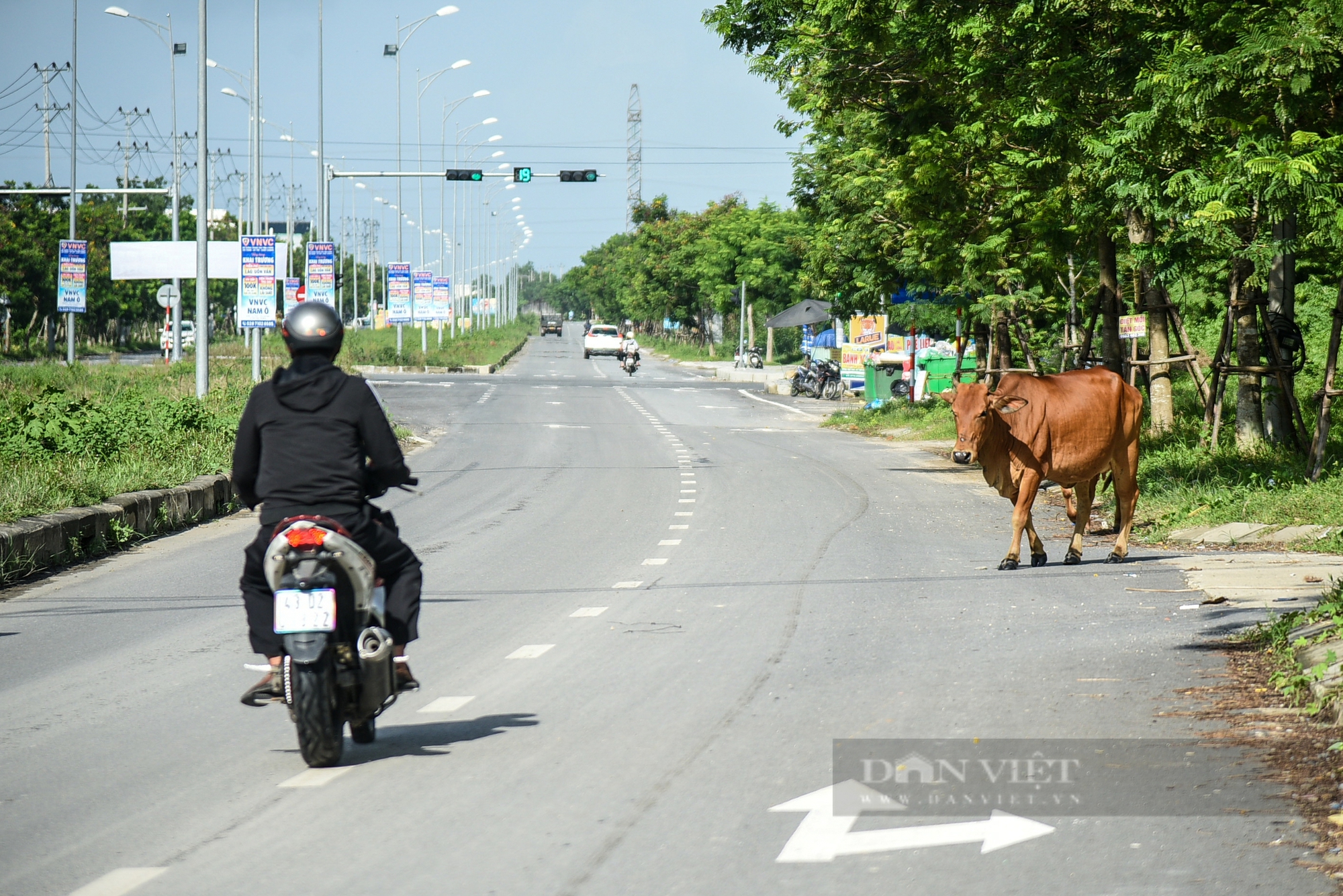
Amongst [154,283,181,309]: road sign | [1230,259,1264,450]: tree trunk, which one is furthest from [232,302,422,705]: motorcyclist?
[154,283,181,309]: road sign

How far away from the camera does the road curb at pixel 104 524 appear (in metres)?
12.4

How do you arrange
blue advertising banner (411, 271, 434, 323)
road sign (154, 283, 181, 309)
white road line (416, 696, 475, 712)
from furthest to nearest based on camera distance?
1. blue advertising banner (411, 271, 434, 323)
2. road sign (154, 283, 181, 309)
3. white road line (416, 696, 475, 712)

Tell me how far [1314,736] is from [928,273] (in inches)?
841

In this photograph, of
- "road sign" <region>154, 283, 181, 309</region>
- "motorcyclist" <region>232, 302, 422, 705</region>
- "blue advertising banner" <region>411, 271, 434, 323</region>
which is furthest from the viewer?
"blue advertising banner" <region>411, 271, 434, 323</region>

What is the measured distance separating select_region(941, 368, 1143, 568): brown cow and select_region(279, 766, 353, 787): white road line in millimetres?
6997

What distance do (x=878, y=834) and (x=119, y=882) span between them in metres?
2.56

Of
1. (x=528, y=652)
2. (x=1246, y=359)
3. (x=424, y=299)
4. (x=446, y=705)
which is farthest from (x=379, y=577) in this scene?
(x=424, y=299)

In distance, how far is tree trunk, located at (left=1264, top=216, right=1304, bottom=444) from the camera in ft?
56.9

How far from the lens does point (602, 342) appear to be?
303ft

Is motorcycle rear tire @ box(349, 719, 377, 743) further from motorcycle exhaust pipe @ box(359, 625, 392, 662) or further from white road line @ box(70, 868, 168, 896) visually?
white road line @ box(70, 868, 168, 896)

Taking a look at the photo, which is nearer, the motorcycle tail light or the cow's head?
the motorcycle tail light

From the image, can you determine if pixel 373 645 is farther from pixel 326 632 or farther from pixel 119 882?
pixel 119 882

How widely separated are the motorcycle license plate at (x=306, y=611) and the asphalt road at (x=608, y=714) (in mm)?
637

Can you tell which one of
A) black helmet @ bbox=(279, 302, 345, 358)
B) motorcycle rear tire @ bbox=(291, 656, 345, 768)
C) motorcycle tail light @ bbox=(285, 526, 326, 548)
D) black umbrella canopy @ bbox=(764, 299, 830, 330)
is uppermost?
black umbrella canopy @ bbox=(764, 299, 830, 330)
